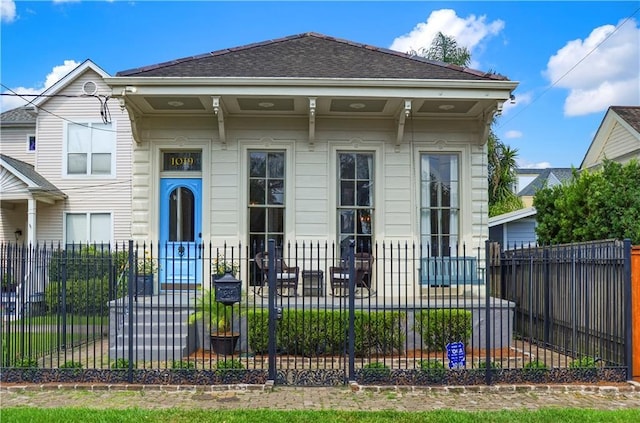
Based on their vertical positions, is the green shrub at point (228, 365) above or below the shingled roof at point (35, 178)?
below

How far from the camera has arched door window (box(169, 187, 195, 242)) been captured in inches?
446

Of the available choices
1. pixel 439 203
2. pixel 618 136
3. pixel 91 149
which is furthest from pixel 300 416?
pixel 618 136

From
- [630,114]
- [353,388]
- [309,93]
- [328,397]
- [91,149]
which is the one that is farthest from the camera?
[630,114]

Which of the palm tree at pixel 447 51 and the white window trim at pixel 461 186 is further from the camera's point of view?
the palm tree at pixel 447 51

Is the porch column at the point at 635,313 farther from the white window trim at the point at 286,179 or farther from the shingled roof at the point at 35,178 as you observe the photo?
the shingled roof at the point at 35,178

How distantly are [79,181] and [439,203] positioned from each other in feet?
45.3

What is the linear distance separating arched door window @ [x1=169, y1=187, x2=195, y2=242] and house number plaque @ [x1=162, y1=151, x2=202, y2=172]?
0.46 metres

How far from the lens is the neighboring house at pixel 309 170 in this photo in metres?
11.1

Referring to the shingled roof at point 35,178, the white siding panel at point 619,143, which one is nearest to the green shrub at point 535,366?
the white siding panel at point 619,143

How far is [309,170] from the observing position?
11.4 meters

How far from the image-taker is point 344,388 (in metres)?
7.41

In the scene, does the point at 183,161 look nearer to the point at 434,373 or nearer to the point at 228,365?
the point at 228,365

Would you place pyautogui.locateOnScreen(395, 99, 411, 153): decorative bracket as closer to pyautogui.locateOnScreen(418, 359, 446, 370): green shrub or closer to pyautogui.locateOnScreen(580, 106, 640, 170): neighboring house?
pyautogui.locateOnScreen(418, 359, 446, 370): green shrub

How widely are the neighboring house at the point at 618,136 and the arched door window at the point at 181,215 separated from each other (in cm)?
1443
